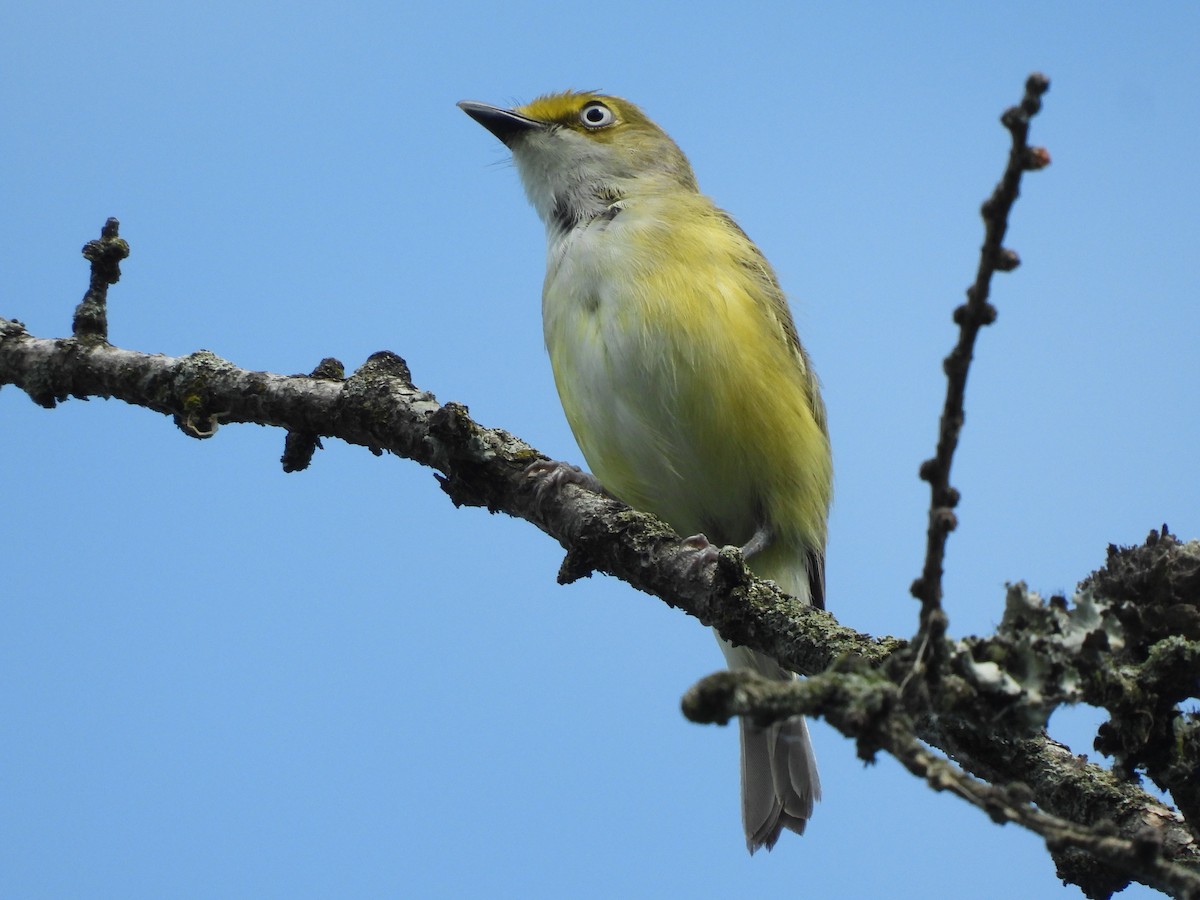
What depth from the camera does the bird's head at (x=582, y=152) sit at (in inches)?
268

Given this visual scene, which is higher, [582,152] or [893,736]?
[582,152]

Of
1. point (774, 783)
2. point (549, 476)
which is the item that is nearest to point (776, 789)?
point (774, 783)

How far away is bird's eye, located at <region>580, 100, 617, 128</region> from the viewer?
24.3 feet

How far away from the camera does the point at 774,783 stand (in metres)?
6.34

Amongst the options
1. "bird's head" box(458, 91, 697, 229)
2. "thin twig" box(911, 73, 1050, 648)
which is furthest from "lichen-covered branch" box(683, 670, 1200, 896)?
"bird's head" box(458, 91, 697, 229)

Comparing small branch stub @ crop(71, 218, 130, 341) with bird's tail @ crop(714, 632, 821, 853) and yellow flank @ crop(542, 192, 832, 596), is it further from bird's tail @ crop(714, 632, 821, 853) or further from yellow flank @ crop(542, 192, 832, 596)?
bird's tail @ crop(714, 632, 821, 853)

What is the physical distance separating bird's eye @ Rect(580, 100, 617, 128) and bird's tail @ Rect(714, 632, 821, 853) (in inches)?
130

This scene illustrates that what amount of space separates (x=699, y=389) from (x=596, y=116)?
2565 mm

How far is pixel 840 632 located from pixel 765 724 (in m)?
1.52

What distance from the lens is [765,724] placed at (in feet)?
6.89

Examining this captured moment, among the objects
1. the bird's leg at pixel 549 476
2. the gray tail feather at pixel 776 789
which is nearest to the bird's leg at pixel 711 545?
the bird's leg at pixel 549 476

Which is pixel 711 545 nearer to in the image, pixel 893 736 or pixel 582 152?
pixel 893 736

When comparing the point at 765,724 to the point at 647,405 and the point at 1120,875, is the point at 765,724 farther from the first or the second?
the point at 647,405

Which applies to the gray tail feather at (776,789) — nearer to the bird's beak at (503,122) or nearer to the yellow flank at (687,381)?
the yellow flank at (687,381)
